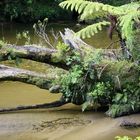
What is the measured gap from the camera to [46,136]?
24.3 feet

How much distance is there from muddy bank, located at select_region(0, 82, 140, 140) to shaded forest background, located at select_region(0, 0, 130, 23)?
11.1m

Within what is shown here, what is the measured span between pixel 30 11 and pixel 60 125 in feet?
41.5

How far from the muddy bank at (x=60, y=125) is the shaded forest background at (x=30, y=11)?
11.1 meters

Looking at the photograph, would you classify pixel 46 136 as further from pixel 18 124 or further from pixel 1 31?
pixel 1 31

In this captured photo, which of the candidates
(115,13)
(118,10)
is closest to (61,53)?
(115,13)

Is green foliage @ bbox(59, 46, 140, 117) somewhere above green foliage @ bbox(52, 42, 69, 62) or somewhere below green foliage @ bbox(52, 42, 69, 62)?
below

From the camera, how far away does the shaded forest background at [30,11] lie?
19859 millimetres

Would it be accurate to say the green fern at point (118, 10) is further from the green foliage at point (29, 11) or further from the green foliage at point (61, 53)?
the green foliage at point (29, 11)

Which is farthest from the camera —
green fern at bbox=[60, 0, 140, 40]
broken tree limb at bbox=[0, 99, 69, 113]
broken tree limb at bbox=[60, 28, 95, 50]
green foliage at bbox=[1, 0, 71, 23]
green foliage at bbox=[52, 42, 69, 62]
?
green foliage at bbox=[1, 0, 71, 23]

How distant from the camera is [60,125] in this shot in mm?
7852

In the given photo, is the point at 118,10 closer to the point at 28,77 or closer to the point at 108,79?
the point at 108,79

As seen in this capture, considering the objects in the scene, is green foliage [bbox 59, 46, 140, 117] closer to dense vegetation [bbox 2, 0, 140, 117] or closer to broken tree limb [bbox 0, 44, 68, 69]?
dense vegetation [bbox 2, 0, 140, 117]

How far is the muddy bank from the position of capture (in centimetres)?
737

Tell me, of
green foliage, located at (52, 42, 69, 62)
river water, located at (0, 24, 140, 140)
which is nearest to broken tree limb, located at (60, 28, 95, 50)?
green foliage, located at (52, 42, 69, 62)
